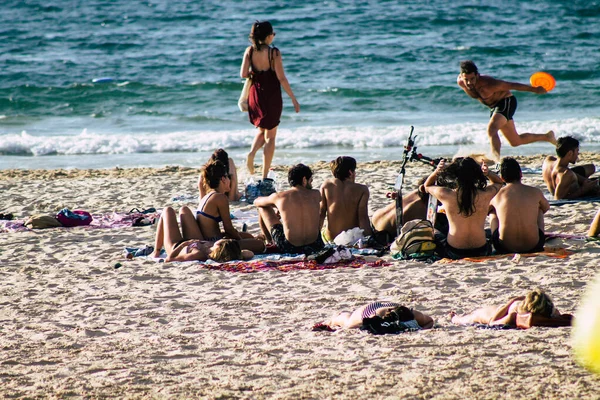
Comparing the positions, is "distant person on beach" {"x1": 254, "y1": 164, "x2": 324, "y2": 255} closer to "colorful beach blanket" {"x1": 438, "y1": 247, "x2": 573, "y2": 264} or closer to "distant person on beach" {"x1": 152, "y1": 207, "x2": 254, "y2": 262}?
"distant person on beach" {"x1": 152, "y1": 207, "x2": 254, "y2": 262}

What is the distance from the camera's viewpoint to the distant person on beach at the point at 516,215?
20.0 feet

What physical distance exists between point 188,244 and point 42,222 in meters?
2.05

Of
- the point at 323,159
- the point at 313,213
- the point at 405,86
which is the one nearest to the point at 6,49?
the point at 405,86

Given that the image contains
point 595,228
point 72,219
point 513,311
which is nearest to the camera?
point 513,311

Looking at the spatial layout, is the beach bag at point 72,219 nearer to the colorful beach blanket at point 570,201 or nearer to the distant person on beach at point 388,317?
the distant person on beach at point 388,317

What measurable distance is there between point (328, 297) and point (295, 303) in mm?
230

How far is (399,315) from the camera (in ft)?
14.8

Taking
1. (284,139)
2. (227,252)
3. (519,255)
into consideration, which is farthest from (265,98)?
(284,139)

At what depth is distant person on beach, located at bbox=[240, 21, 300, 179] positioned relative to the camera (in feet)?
28.7

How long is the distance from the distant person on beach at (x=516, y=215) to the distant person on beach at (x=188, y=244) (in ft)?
6.07

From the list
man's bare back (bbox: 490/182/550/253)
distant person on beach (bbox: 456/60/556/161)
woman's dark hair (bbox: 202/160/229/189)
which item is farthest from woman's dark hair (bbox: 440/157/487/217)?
distant person on beach (bbox: 456/60/556/161)

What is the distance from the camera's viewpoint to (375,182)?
9.57 meters

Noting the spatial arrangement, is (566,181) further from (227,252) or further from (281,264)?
(227,252)

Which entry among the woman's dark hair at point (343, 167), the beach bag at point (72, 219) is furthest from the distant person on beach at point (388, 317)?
the beach bag at point (72, 219)
